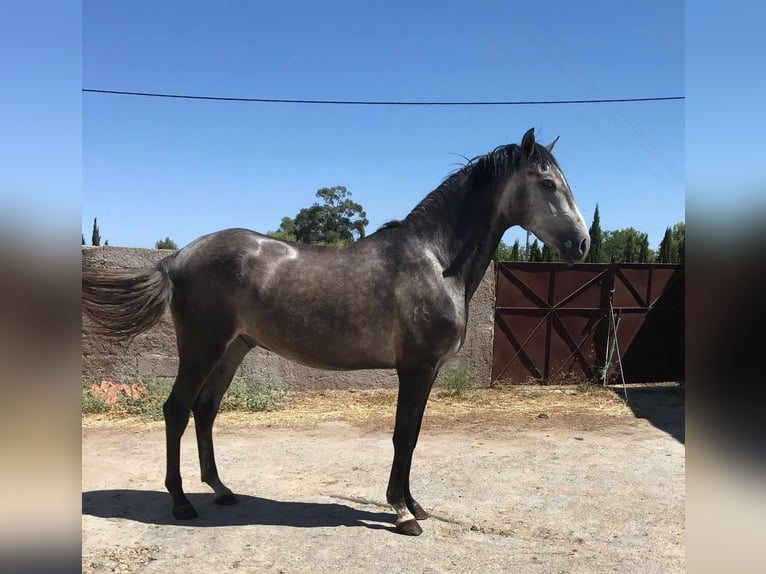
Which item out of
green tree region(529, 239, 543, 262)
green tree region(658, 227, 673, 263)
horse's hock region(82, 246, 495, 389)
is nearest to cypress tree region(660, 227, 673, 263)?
green tree region(658, 227, 673, 263)

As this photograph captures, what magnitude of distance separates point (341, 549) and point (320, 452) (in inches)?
89.8

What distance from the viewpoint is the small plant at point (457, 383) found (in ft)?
26.9

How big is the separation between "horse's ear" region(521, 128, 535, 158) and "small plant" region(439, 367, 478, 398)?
528 cm

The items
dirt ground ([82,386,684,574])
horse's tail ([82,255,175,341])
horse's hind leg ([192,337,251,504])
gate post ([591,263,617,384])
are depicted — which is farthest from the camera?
gate post ([591,263,617,384])

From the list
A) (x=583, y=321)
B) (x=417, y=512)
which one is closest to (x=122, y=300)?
(x=417, y=512)

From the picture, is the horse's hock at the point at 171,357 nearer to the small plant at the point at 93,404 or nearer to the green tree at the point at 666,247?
the small plant at the point at 93,404

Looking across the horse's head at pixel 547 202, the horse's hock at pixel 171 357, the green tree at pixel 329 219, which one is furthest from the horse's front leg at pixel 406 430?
the green tree at pixel 329 219

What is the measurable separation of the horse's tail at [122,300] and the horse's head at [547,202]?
245 cm

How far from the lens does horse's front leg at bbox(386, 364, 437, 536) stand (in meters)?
3.44

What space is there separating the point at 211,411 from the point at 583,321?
285 inches

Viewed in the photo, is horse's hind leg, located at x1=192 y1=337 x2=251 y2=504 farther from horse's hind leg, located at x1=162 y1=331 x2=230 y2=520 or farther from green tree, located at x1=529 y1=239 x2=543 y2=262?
green tree, located at x1=529 y1=239 x2=543 y2=262

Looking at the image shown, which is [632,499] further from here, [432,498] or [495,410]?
[495,410]

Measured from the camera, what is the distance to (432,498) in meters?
4.10

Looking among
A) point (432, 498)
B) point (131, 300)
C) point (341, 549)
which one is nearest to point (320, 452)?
point (432, 498)
